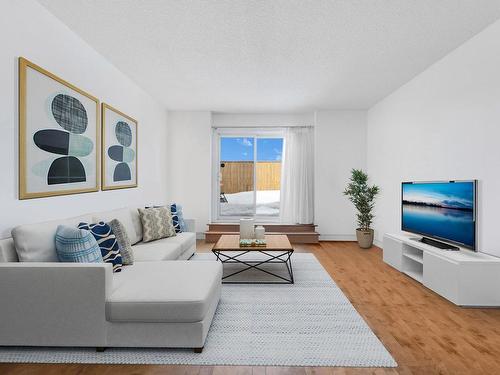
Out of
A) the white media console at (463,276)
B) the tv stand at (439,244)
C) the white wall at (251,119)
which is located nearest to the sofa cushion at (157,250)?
the white media console at (463,276)

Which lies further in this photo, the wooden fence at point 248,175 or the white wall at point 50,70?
the wooden fence at point 248,175

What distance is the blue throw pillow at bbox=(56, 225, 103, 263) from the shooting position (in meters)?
2.40

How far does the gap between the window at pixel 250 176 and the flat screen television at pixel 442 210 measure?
3170 millimetres

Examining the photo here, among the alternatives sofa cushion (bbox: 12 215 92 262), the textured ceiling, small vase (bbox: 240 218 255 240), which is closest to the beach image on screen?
the textured ceiling

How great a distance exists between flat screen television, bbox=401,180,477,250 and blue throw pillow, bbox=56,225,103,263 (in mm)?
3433

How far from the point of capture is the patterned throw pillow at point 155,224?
4.11 metres

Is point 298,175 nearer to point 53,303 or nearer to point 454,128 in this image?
point 454,128

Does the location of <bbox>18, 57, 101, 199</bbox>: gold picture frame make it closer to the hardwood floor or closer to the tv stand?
the hardwood floor

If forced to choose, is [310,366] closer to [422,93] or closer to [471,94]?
[471,94]

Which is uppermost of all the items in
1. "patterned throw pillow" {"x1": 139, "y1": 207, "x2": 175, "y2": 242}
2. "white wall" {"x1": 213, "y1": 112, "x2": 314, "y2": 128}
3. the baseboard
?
"white wall" {"x1": 213, "y1": 112, "x2": 314, "y2": 128}

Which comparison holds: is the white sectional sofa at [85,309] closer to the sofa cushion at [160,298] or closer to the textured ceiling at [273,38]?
the sofa cushion at [160,298]

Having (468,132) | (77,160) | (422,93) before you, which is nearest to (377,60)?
(422,93)

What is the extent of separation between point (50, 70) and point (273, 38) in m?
2.09

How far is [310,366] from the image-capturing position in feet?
6.77
